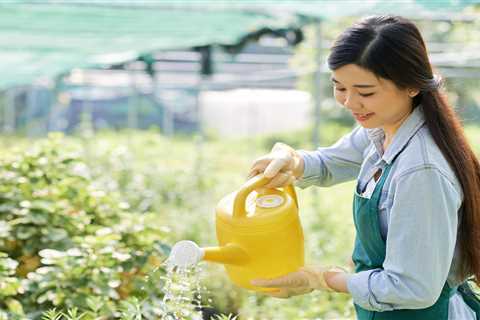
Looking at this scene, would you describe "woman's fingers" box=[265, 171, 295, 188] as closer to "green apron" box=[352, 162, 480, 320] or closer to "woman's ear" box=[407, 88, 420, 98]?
"green apron" box=[352, 162, 480, 320]

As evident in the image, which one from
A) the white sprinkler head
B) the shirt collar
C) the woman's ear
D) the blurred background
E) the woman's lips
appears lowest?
the blurred background

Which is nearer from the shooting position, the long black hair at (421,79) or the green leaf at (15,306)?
the long black hair at (421,79)

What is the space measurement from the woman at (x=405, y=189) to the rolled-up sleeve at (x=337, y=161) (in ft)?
0.82

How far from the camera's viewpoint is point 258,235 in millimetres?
2498

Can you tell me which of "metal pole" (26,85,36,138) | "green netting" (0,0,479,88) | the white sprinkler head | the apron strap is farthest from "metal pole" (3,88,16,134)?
the apron strap

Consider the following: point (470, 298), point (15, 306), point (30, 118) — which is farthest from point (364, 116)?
point (30, 118)

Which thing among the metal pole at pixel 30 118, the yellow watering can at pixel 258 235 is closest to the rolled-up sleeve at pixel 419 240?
the yellow watering can at pixel 258 235

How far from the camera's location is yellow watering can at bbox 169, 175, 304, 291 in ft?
8.20

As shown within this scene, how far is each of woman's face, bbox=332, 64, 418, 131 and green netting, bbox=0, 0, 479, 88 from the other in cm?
321

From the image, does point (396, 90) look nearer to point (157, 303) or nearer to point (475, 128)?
point (157, 303)

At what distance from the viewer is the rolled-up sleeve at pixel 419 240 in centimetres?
214

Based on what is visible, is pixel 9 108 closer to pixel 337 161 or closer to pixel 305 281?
pixel 337 161

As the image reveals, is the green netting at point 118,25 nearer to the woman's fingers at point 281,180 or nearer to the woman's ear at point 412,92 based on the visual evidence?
the woman's fingers at point 281,180

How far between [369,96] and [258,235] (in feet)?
1.55
